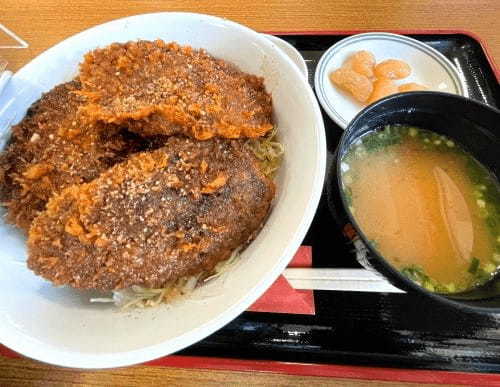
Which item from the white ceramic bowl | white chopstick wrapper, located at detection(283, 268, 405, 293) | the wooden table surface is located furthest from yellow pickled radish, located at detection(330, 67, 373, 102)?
white chopstick wrapper, located at detection(283, 268, 405, 293)

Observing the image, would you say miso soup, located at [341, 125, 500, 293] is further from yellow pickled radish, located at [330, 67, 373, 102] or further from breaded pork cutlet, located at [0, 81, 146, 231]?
breaded pork cutlet, located at [0, 81, 146, 231]

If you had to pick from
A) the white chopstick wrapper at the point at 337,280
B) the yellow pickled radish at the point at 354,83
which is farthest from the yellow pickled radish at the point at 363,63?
the white chopstick wrapper at the point at 337,280

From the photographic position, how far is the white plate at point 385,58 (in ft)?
6.34

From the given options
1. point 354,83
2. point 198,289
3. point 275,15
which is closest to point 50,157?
point 198,289

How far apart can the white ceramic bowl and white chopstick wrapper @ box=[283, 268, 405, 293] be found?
0.26 m

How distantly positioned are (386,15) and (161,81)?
1722 mm

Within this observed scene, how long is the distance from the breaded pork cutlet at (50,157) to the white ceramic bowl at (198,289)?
11cm

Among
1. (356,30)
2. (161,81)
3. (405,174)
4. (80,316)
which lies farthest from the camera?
(356,30)

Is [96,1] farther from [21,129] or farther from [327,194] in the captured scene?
[327,194]

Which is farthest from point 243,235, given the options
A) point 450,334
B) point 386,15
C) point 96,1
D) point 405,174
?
point 96,1

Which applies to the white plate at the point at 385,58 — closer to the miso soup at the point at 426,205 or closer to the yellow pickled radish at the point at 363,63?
the yellow pickled radish at the point at 363,63

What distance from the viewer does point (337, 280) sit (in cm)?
138

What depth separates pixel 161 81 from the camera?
129cm

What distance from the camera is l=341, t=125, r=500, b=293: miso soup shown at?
1.29m
